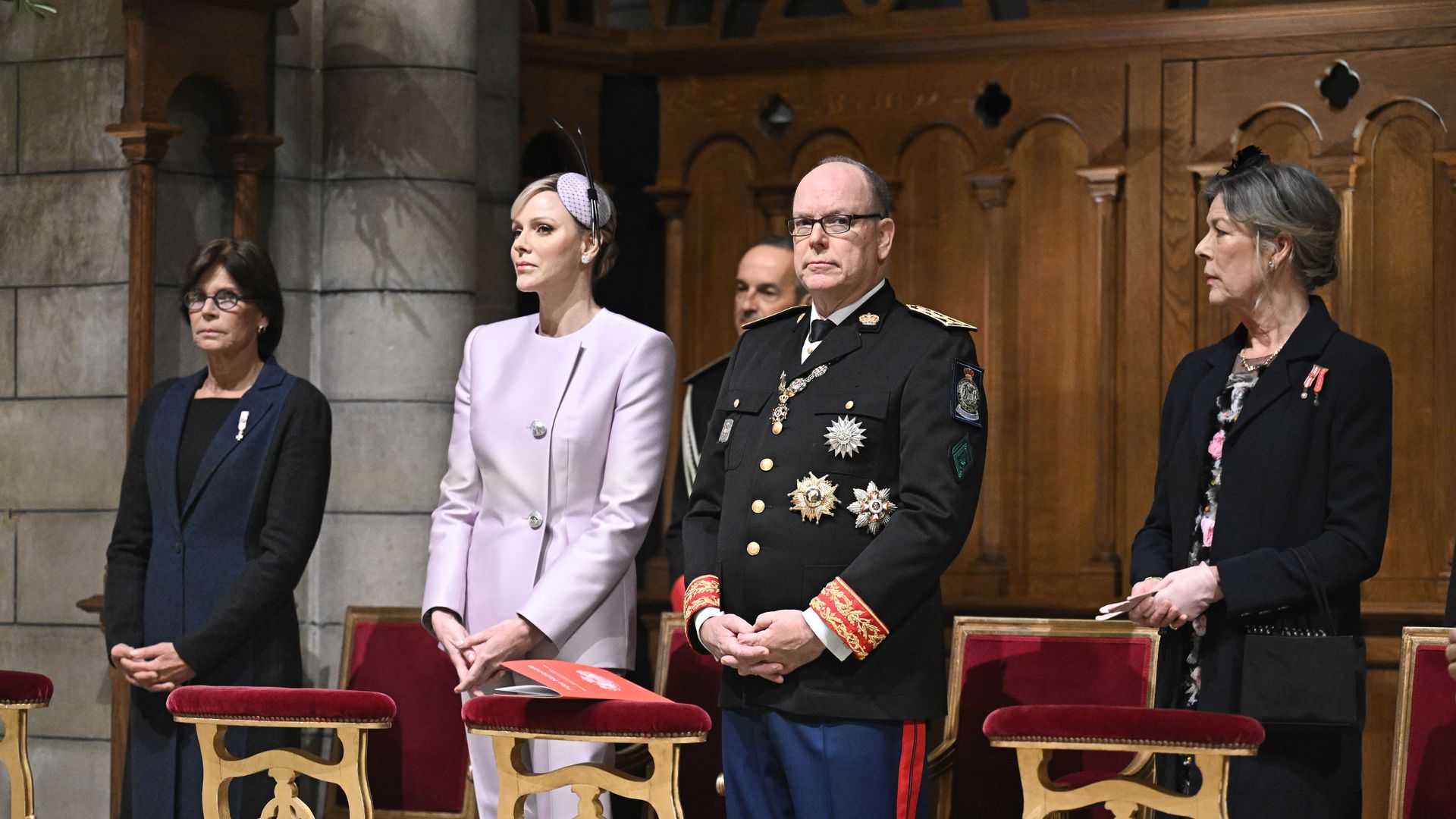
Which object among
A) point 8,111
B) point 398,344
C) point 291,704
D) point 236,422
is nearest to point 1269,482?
point 291,704

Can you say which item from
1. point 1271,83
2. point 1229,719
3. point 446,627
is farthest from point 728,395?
point 1271,83

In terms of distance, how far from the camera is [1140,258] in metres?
5.23

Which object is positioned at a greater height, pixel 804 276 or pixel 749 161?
pixel 749 161

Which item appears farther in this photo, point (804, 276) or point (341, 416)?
point (341, 416)

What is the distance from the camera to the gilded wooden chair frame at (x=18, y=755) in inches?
160

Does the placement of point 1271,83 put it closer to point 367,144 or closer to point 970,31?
point 970,31

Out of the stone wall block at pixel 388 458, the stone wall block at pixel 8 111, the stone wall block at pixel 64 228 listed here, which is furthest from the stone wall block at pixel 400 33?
the stone wall block at pixel 388 458

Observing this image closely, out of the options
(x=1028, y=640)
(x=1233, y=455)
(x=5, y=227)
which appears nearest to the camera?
(x=1233, y=455)

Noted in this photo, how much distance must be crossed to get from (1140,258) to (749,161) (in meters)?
1.21

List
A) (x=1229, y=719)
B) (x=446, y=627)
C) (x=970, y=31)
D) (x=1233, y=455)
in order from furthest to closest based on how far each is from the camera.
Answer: (x=970, y=31)
(x=446, y=627)
(x=1233, y=455)
(x=1229, y=719)

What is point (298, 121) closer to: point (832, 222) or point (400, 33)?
point (400, 33)

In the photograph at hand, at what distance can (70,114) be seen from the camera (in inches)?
194

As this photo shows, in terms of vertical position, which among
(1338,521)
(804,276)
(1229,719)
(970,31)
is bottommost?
(1229,719)

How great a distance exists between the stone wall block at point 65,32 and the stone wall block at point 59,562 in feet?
3.99
